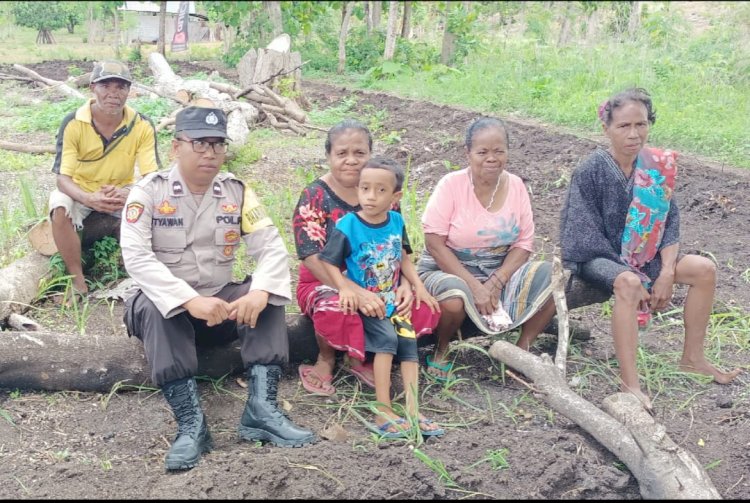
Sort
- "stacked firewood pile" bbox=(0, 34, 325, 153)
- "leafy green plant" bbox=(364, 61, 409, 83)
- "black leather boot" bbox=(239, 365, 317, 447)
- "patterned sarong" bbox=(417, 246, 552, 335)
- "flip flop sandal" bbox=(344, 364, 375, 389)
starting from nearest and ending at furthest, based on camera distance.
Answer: "black leather boot" bbox=(239, 365, 317, 447), "flip flop sandal" bbox=(344, 364, 375, 389), "patterned sarong" bbox=(417, 246, 552, 335), "stacked firewood pile" bbox=(0, 34, 325, 153), "leafy green plant" bbox=(364, 61, 409, 83)

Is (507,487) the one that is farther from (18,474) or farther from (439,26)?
(439,26)

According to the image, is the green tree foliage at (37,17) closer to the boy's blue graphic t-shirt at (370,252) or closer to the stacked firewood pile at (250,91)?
the boy's blue graphic t-shirt at (370,252)

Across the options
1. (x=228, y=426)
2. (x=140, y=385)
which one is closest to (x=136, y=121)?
(x=140, y=385)

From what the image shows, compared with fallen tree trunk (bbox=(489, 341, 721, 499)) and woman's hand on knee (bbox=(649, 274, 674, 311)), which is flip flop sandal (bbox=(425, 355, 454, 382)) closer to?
fallen tree trunk (bbox=(489, 341, 721, 499))

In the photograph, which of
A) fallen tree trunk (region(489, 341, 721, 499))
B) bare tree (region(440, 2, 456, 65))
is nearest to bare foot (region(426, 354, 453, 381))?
fallen tree trunk (region(489, 341, 721, 499))

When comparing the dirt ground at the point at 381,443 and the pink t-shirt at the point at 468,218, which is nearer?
the dirt ground at the point at 381,443

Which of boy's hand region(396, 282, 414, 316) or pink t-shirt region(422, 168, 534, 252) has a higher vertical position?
pink t-shirt region(422, 168, 534, 252)

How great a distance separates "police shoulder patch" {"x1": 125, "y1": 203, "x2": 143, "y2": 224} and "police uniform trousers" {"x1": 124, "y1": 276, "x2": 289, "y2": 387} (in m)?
0.31

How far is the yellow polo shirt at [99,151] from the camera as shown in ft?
15.0

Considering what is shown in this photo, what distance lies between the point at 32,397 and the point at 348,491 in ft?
5.60

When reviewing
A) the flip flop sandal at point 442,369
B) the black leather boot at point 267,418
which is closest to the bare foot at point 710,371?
the flip flop sandal at point 442,369

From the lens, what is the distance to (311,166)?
7.75 meters

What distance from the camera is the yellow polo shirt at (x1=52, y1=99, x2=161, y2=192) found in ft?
15.0

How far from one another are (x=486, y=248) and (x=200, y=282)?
1.39 meters
